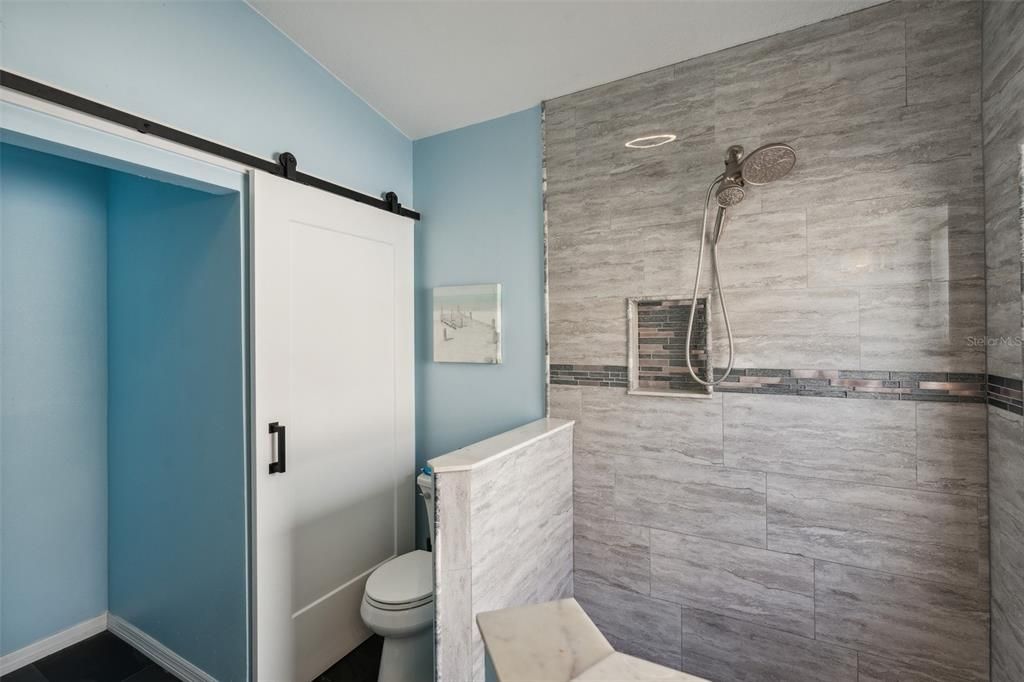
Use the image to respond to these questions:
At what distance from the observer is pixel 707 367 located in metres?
1.82

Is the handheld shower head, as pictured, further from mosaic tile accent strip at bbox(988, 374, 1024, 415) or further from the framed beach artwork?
the framed beach artwork

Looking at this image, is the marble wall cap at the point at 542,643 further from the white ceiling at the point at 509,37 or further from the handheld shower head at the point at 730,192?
the white ceiling at the point at 509,37

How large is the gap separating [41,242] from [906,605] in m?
3.71

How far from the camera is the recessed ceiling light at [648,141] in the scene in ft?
6.22

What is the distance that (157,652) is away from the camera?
2.00 meters

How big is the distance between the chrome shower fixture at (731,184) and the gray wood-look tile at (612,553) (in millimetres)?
729

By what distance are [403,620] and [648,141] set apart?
2147 millimetres

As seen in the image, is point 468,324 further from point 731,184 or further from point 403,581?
point 731,184

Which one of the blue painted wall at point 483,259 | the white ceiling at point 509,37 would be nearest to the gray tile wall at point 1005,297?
the white ceiling at point 509,37

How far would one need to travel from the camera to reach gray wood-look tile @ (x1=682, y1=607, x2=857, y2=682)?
1625 millimetres

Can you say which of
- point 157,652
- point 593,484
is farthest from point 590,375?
point 157,652

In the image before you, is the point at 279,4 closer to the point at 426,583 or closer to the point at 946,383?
the point at 426,583

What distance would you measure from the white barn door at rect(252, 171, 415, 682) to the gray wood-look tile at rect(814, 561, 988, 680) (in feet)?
6.20

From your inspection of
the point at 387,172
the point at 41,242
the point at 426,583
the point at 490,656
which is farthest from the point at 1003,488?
the point at 41,242
